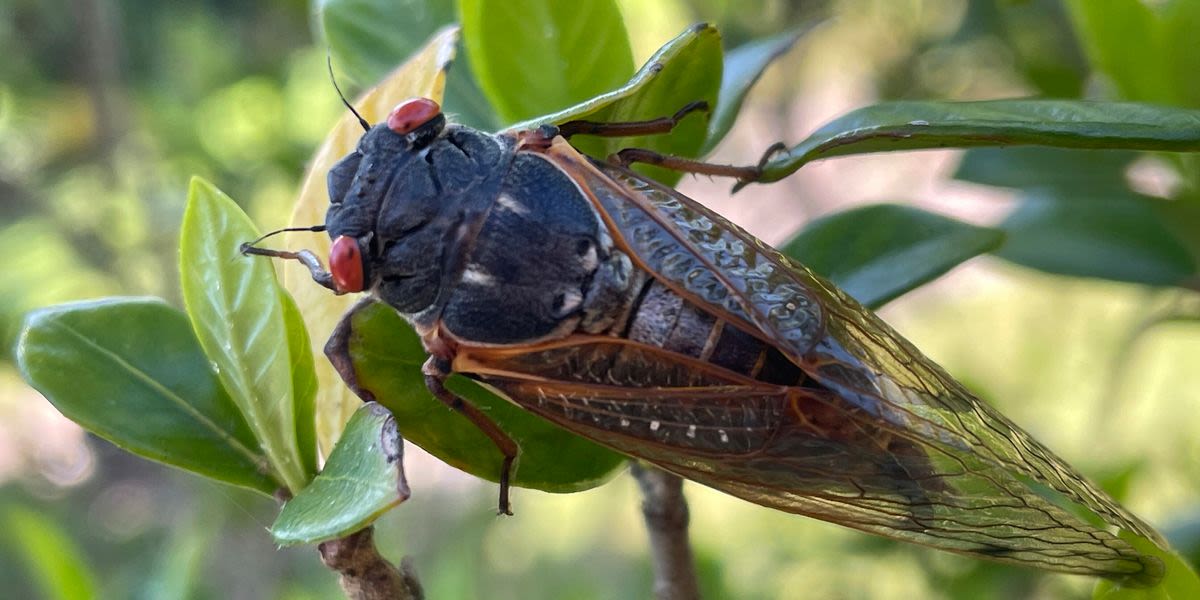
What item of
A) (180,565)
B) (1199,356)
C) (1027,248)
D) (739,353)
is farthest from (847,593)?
(1199,356)

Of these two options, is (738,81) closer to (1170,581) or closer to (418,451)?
(1170,581)

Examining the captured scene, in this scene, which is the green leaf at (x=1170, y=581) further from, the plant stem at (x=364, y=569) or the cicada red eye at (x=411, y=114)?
the cicada red eye at (x=411, y=114)

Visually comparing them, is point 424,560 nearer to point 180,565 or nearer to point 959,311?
point 180,565

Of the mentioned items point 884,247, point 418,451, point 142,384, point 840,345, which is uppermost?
point 884,247

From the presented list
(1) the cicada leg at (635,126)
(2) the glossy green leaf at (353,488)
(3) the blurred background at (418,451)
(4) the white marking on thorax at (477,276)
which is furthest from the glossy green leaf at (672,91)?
(3) the blurred background at (418,451)

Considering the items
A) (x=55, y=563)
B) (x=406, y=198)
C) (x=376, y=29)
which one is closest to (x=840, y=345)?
(x=406, y=198)

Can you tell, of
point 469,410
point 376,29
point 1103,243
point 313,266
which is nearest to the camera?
point 469,410

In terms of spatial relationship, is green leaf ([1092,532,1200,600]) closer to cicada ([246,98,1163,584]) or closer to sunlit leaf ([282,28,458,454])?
cicada ([246,98,1163,584])
